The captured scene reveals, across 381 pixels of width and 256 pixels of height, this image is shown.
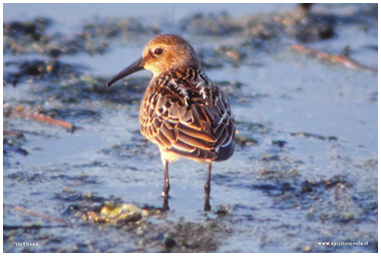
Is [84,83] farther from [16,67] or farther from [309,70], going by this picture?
[309,70]

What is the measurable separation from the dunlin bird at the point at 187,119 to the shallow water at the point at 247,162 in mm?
463

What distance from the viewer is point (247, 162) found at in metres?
5.89

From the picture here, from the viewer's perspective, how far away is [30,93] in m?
7.30

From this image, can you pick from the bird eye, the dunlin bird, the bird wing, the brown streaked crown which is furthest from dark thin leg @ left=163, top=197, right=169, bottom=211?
the bird eye

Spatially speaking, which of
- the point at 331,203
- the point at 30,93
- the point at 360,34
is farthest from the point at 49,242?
the point at 360,34

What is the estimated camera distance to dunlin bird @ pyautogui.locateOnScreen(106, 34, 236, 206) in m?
4.69

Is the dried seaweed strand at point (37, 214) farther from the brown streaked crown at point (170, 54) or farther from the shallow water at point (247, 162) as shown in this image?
the brown streaked crown at point (170, 54)

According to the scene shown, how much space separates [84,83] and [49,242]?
374 centimetres

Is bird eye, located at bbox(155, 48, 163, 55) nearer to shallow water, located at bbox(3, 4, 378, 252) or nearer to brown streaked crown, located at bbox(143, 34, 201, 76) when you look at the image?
brown streaked crown, located at bbox(143, 34, 201, 76)

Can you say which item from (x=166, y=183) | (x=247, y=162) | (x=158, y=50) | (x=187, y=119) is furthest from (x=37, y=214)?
(x=158, y=50)

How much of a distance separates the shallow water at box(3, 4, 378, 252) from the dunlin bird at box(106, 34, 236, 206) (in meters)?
0.46

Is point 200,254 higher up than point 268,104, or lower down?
lower down

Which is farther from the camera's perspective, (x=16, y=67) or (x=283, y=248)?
(x=16, y=67)

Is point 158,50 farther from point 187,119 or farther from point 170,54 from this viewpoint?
point 187,119
